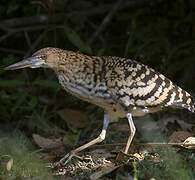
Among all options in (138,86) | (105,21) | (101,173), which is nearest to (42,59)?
(138,86)

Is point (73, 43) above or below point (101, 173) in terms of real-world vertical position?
above

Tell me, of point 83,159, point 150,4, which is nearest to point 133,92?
point 83,159

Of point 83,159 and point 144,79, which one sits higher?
point 144,79

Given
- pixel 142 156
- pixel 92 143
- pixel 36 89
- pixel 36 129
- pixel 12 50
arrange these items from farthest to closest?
pixel 12 50
pixel 36 89
pixel 36 129
pixel 92 143
pixel 142 156

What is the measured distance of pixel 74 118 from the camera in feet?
20.6

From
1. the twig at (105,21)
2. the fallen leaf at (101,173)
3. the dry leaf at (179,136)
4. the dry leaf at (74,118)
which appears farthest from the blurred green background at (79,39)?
the fallen leaf at (101,173)

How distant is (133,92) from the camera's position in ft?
14.4

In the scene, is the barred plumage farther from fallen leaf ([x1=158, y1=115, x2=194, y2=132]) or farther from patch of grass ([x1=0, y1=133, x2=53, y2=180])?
fallen leaf ([x1=158, y1=115, x2=194, y2=132])

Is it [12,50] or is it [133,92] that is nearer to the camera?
[133,92]

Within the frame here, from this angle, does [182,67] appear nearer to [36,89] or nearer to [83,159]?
[36,89]

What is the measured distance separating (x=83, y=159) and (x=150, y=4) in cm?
392

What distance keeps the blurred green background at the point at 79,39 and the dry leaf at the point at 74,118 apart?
0.15m

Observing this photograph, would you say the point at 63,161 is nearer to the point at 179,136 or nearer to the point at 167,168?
the point at 167,168

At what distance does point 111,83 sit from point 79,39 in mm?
2149
